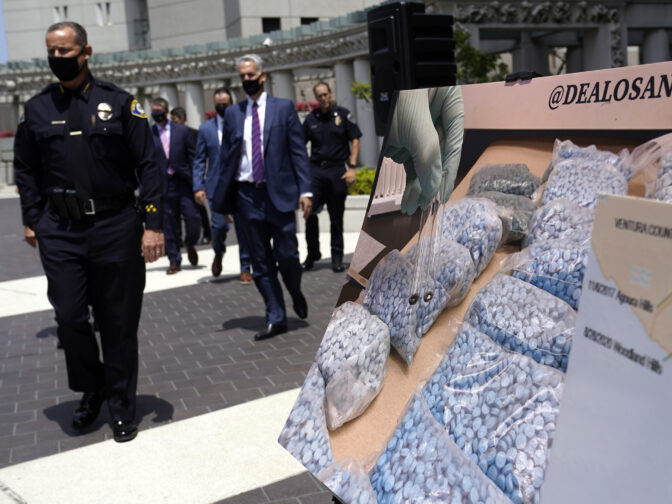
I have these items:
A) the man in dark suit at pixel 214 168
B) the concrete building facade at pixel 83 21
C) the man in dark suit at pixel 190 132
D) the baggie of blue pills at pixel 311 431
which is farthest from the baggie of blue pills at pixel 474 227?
the concrete building facade at pixel 83 21

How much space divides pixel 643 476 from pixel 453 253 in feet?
3.70

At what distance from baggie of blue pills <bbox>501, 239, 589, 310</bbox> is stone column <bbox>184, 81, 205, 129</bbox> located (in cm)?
4073

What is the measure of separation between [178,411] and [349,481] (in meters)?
2.91

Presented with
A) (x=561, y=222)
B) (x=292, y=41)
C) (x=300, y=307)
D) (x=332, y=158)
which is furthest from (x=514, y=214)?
(x=292, y=41)

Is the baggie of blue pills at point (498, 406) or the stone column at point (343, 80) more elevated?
the stone column at point (343, 80)

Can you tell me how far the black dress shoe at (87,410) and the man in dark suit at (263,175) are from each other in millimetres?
2006

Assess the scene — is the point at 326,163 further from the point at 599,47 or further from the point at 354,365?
the point at 599,47

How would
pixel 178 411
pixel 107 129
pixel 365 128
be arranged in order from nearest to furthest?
pixel 107 129, pixel 178 411, pixel 365 128

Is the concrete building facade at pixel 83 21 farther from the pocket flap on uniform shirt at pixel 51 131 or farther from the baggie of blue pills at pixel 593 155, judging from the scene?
the baggie of blue pills at pixel 593 155

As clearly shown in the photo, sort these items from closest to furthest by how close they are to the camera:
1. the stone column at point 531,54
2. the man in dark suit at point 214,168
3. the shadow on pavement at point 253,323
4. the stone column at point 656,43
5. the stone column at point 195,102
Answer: the shadow on pavement at point 253,323, the man in dark suit at point 214,168, the stone column at point 656,43, the stone column at point 531,54, the stone column at point 195,102

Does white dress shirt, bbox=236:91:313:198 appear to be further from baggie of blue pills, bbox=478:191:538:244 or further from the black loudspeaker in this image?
baggie of blue pills, bbox=478:191:538:244

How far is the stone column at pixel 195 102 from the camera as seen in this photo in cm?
4194

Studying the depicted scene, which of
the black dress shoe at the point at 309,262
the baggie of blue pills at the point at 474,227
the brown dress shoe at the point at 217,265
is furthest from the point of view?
the black dress shoe at the point at 309,262

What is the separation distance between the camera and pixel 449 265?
2537 mm
